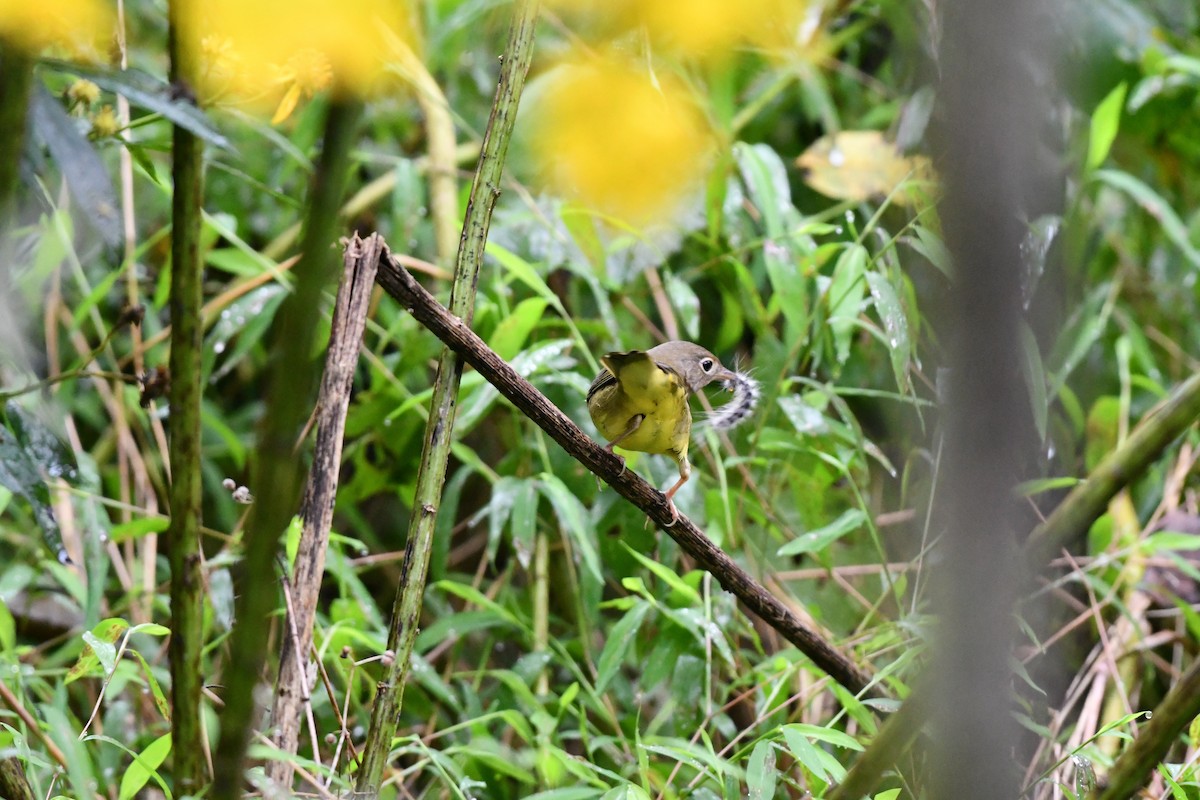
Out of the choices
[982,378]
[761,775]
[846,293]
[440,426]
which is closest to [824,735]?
[761,775]

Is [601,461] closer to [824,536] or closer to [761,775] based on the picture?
[761,775]

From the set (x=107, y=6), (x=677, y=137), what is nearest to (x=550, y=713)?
(x=677, y=137)

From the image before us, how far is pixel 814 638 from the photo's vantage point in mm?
1699

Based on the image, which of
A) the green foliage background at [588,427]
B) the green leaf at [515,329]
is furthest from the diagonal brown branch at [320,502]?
the green leaf at [515,329]

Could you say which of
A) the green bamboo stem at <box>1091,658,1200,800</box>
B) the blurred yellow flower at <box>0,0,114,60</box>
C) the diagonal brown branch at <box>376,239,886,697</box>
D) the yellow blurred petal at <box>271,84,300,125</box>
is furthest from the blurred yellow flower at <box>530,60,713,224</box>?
the green bamboo stem at <box>1091,658,1200,800</box>

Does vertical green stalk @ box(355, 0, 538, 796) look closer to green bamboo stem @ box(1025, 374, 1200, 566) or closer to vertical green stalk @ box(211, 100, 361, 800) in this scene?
vertical green stalk @ box(211, 100, 361, 800)

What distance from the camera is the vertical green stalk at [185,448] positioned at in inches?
48.6

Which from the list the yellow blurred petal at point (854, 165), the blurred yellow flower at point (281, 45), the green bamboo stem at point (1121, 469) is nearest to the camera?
the blurred yellow flower at point (281, 45)

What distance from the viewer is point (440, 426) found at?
4.32 feet

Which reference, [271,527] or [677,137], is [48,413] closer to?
[677,137]

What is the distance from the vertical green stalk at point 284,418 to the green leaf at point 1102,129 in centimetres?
240

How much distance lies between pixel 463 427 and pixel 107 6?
93 cm

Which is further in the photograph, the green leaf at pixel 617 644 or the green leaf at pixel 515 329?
the green leaf at pixel 515 329

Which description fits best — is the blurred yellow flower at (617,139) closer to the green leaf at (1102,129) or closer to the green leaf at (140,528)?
the green leaf at (140,528)
